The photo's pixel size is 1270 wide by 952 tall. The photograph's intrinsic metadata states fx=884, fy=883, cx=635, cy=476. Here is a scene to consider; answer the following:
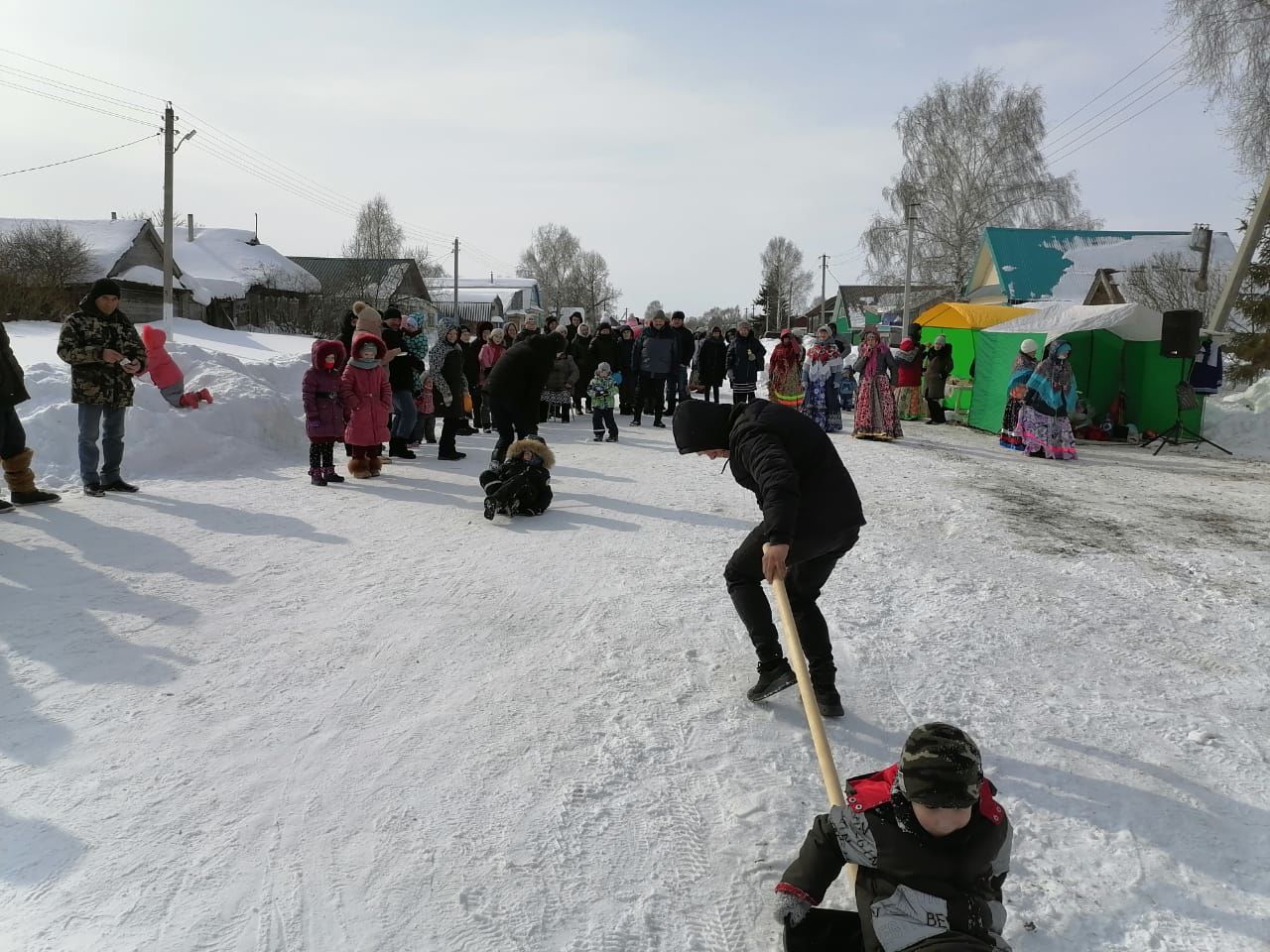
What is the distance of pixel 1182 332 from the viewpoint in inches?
486

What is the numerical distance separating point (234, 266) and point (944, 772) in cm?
4334

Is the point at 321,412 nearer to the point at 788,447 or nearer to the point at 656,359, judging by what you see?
the point at 788,447

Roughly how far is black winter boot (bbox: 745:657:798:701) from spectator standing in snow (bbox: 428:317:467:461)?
6982 mm

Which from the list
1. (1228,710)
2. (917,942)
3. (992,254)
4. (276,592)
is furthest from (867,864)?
(992,254)

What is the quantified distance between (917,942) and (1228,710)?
2622 millimetres

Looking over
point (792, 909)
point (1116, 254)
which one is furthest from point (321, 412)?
point (1116, 254)

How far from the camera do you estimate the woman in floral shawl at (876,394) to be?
42.5ft

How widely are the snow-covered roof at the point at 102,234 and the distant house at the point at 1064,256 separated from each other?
2946 centimetres

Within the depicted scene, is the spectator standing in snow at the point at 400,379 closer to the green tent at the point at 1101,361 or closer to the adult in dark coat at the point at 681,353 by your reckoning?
the adult in dark coat at the point at 681,353

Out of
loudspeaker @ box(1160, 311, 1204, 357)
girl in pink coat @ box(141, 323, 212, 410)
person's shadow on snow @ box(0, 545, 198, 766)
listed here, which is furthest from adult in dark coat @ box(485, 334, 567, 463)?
loudspeaker @ box(1160, 311, 1204, 357)

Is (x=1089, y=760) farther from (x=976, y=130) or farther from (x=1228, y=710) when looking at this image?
(x=976, y=130)

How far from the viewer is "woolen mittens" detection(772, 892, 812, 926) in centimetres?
232

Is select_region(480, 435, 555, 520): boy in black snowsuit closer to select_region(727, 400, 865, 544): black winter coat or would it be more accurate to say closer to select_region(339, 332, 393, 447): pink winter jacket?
select_region(339, 332, 393, 447): pink winter jacket

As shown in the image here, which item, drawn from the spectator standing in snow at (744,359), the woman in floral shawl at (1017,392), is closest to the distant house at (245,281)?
the spectator standing in snow at (744,359)
